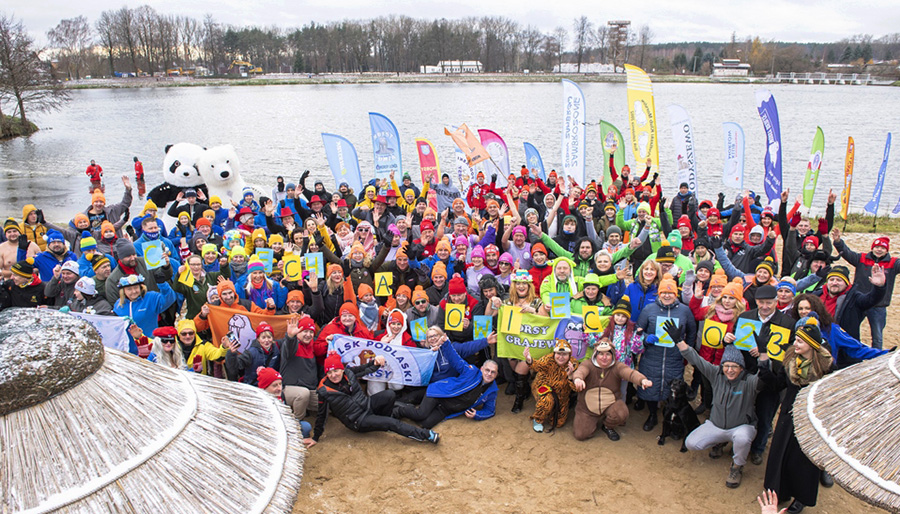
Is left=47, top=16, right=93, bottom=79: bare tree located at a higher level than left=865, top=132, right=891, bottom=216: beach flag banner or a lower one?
higher

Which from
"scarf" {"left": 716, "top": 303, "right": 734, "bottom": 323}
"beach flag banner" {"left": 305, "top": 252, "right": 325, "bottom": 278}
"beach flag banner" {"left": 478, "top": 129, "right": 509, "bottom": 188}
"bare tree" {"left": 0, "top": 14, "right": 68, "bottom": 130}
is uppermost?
"bare tree" {"left": 0, "top": 14, "right": 68, "bottom": 130}

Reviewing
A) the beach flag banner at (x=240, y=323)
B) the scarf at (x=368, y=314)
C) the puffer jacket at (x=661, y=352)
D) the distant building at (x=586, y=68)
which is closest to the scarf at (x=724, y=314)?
the puffer jacket at (x=661, y=352)

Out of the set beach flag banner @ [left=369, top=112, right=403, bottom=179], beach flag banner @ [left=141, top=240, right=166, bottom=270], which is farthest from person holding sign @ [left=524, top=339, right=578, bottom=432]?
beach flag banner @ [left=369, top=112, right=403, bottom=179]

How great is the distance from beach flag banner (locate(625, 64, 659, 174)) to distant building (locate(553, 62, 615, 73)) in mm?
99598

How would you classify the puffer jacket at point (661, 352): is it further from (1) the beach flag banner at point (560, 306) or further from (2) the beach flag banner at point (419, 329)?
(2) the beach flag banner at point (419, 329)

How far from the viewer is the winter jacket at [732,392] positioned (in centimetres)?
549

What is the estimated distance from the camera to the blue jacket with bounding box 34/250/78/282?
7.93 m

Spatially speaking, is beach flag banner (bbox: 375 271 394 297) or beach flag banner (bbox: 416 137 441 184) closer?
beach flag banner (bbox: 375 271 394 297)

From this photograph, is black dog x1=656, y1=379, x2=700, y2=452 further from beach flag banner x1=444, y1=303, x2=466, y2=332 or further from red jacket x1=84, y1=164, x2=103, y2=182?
red jacket x1=84, y1=164, x2=103, y2=182

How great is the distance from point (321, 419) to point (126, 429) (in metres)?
4.83

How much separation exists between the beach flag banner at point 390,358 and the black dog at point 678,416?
2.64 metres

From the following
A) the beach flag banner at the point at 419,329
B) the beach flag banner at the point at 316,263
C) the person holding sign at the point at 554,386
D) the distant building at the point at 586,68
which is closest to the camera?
the person holding sign at the point at 554,386

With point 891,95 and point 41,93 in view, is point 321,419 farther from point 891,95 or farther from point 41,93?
point 891,95

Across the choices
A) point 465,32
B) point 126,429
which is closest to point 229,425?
point 126,429
